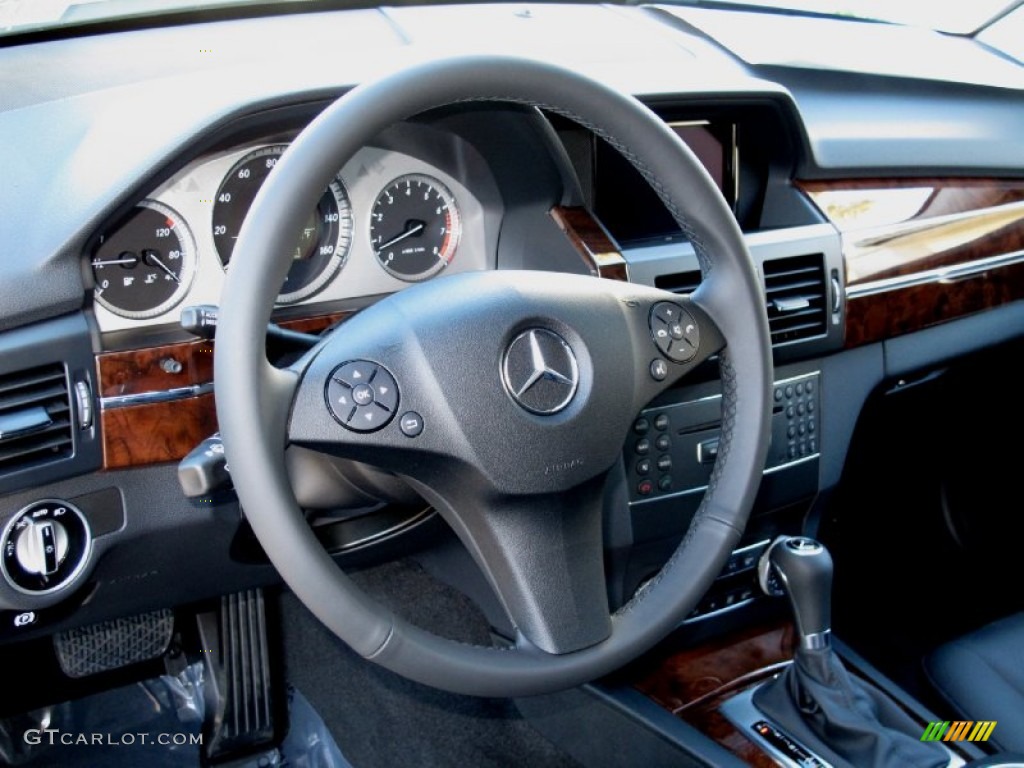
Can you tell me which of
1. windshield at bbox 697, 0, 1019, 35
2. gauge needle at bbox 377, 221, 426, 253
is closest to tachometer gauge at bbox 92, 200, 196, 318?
gauge needle at bbox 377, 221, 426, 253

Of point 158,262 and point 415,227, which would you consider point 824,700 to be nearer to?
point 415,227

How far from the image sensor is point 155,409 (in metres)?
1.33

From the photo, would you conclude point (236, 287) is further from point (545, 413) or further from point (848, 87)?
point (848, 87)

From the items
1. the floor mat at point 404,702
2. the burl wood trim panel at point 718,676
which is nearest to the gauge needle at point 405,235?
the floor mat at point 404,702

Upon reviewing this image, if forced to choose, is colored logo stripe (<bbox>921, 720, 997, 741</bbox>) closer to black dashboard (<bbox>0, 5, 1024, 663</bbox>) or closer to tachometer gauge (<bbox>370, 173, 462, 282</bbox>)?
black dashboard (<bbox>0, 5, 1024, 663</bbox>)

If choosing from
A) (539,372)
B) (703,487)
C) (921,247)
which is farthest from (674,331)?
(921,247)

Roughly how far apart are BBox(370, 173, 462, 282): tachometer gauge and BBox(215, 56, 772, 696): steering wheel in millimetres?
377

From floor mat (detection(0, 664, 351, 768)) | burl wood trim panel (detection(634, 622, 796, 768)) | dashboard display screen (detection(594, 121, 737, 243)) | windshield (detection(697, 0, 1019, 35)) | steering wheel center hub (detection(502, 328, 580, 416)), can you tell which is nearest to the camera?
steering wheel center hub (detection(502, 328, 580, 416))

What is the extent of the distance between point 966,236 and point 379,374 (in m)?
1.29

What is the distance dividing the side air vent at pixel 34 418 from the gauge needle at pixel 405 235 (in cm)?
45

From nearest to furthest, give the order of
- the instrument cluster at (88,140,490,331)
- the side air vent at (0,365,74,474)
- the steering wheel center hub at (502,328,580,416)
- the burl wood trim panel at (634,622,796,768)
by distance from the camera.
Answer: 1. the steering wheel center hub at (502,328,580,416)
2. the side air vent at (0,365,74,474)
3. the instrument cluster at (88,140,490,331)
4. the burl wood trim panel at (634,622,796,768)

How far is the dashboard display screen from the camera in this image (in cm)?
167

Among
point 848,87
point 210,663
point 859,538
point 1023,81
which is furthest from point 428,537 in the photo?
point 1023,81

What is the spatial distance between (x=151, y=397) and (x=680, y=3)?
1.35 metres
